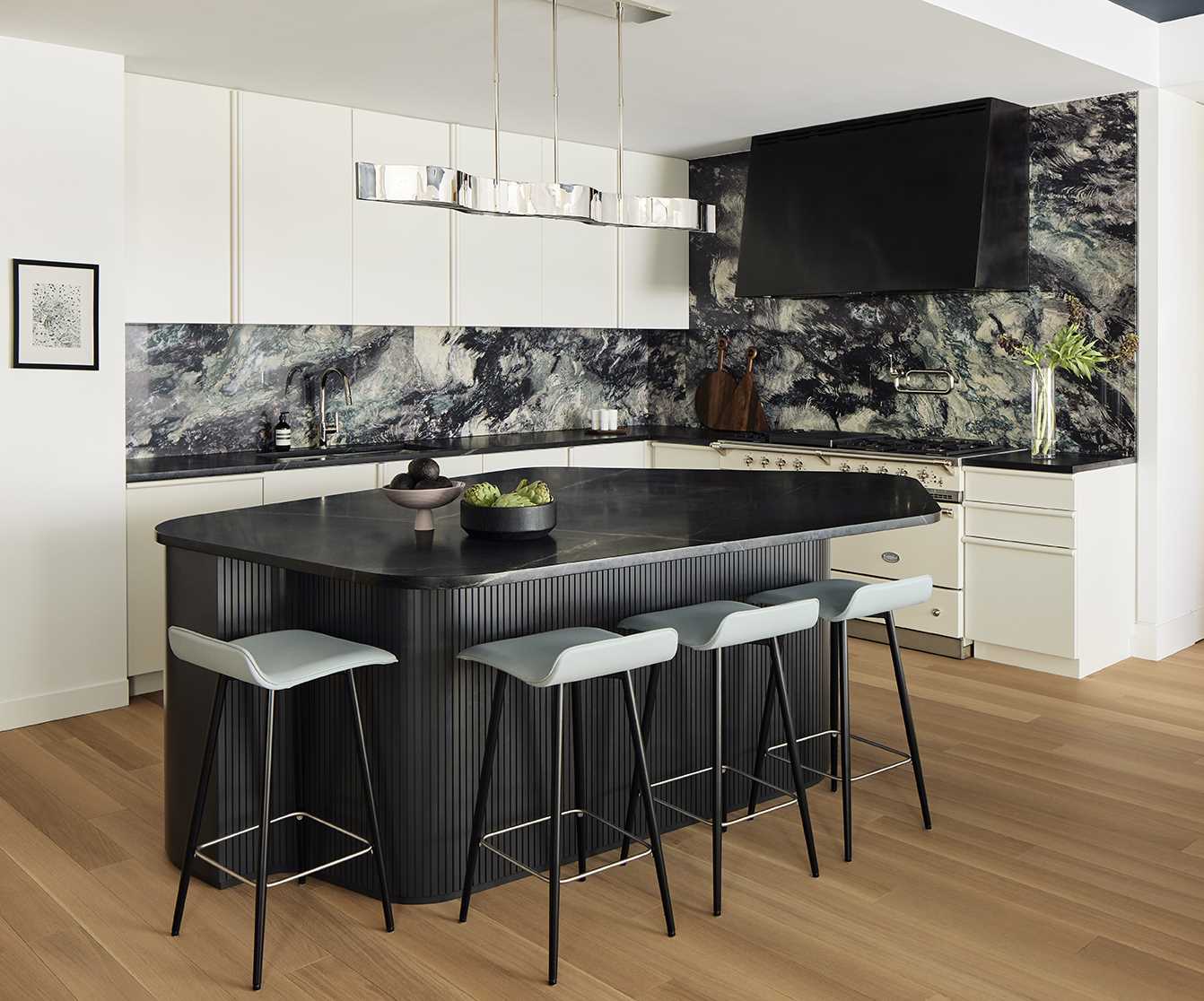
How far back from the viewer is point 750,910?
3.03 metres

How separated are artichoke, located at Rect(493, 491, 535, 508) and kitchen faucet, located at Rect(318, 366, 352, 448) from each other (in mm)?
2856

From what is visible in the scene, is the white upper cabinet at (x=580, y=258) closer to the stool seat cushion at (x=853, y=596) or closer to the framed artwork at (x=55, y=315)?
the framed artwork at (x=55, y=315)

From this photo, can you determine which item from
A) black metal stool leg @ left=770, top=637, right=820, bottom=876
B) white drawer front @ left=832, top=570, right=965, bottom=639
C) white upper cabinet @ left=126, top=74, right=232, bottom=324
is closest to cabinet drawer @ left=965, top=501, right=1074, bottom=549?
white drawer front @ left=832, top=570, right=965, bottom=639

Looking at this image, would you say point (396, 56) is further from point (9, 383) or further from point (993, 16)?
point (993, 16)

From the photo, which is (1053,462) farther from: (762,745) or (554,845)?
(554,845)

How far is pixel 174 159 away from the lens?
194 inches

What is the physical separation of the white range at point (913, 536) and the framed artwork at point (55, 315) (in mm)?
2925

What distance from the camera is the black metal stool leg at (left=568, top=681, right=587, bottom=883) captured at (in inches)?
126

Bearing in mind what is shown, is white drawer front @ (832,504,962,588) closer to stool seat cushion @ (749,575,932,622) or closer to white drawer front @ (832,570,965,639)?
white drawer front @ (832,570,965,639)

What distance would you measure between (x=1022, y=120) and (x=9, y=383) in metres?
4.51

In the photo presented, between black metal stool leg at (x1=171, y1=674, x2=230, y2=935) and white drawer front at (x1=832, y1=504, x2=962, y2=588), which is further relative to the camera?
white drawer front at (x1=832, y1=504, x2=962, y2=588)

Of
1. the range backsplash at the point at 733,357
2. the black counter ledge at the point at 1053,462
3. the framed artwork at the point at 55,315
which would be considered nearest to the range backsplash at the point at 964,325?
the range backsplash at the point at 733,357

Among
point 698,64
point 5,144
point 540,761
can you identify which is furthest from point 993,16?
point 5,144

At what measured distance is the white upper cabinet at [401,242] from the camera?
18.2 feet
